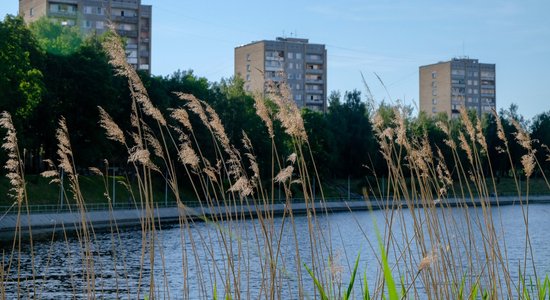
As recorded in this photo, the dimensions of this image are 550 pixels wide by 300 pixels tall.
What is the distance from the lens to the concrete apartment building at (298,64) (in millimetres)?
133500

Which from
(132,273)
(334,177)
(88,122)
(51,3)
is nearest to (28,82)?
(88,122)

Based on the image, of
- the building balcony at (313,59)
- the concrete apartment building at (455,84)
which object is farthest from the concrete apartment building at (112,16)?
the concrete apartment building at (455,84)

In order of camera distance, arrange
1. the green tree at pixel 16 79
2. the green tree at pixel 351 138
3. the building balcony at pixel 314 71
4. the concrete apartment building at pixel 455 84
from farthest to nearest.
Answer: the concrete apartment building at pixel 455 84 → the building balcony at pixel 314 71 → the green tree at pixel 351 138 → the green tree at pixel 16 79

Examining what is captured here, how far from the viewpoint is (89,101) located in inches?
2025

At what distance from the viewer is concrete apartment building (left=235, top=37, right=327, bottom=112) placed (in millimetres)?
133500

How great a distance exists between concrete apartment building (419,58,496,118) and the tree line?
3038 inches

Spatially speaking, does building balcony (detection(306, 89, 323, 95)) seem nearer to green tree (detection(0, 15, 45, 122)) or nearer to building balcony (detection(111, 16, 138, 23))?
building balcony (detection(111, 16, 138, 23))

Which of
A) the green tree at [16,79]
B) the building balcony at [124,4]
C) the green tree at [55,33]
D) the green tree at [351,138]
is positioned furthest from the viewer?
the building balcony at [124,4]

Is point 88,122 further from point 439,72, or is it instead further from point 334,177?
point 439,72

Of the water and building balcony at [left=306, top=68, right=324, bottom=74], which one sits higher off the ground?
building balcony at [left=306, top=68, right=324, bottom=74]

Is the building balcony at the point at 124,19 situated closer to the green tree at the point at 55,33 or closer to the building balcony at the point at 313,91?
the green tree at the point at 55,33

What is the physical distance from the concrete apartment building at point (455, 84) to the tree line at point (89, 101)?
77.2 metres

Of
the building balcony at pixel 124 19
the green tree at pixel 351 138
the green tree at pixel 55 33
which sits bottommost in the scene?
the green tree at pixel 351 138

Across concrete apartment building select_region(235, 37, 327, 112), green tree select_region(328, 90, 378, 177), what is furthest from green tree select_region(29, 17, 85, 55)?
concrete apartment building select_region(235, 37, 327, 112)
